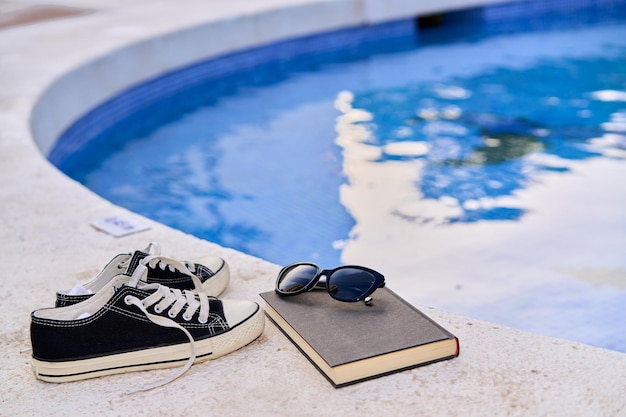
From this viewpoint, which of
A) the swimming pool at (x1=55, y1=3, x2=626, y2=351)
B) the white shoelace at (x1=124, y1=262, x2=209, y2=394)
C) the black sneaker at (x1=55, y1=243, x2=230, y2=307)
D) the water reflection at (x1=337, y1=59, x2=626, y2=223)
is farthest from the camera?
the water reflection at (x1=337, y1=59, x2=626, y2=223)

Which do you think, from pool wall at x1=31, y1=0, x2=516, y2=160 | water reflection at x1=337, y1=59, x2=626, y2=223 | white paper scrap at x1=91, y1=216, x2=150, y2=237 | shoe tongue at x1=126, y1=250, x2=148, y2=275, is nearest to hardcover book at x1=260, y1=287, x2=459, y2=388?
shoe tongue at x1=126, y1=250, x2=148, y2=275

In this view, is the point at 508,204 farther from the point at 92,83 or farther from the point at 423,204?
the point at 92,83

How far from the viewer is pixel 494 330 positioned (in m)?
1.77

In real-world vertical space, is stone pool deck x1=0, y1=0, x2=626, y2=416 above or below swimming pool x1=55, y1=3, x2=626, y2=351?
above

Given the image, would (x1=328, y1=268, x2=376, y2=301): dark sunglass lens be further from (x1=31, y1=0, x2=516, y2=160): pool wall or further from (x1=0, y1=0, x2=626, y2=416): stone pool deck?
(x1=31, y1=0, x2=516, y2=160): pool wall

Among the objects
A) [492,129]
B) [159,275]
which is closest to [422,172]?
[492,129]

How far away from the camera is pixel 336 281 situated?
1.82m

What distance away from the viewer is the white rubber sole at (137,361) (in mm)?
1683

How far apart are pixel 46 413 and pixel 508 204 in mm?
2637

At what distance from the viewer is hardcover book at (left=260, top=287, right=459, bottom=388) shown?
159cm

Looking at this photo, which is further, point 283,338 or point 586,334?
point 586,334

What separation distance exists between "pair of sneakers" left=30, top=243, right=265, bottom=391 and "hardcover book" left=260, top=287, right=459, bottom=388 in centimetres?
11

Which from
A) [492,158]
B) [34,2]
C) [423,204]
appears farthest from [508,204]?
[34,2]

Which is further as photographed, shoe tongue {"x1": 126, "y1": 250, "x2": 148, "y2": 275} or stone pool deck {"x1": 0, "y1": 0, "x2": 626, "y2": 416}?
shoe tongue {"x1": 126, "y1": 250, "x2": 148, "y2": 275}
